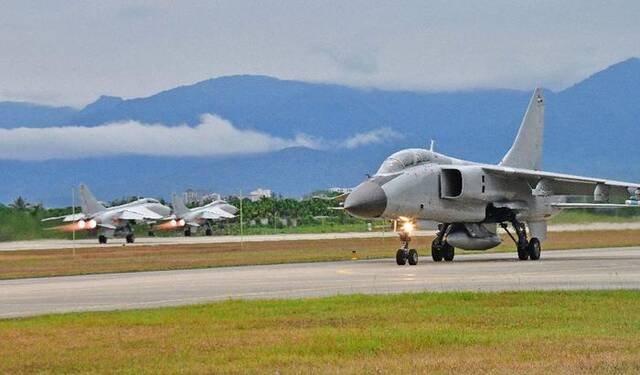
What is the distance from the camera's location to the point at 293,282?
1059 inches

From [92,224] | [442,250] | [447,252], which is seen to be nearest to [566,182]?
[447,252]

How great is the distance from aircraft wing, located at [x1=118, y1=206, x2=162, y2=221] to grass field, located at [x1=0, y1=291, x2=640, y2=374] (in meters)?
67.6

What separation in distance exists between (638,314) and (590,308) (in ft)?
4.10

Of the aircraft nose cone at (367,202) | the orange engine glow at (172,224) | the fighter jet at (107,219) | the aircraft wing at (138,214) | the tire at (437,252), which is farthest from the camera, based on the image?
the orange engine glow at (172,224)

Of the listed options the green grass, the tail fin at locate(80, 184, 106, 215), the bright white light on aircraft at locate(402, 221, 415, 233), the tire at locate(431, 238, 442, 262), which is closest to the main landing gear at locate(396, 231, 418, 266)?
the bright white light on aircraft at locate(402, 221, 415, 233)

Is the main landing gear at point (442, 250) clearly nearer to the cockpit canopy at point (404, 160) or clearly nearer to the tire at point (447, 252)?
the tire at point (447, 252)

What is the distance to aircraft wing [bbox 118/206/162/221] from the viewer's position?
86312mm

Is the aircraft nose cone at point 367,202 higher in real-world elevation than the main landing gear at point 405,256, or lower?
higher

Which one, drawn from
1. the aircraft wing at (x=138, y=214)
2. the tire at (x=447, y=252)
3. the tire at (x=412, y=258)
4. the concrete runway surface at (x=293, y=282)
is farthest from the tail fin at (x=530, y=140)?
the aircraft wing at (x=138, y=214)

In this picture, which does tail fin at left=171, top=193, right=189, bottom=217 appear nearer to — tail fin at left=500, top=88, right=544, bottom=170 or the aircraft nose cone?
tail fin at left=500, top=88, right=544, bottom=170

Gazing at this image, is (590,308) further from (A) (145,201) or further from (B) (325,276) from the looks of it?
(A) (145,201)

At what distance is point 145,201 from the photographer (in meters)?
93.2

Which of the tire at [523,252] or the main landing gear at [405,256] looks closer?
the main landing gear at [405,256]

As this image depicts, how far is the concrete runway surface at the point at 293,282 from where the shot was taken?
22.2 m
